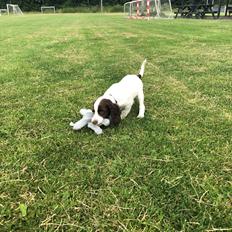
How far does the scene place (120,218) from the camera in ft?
6.55

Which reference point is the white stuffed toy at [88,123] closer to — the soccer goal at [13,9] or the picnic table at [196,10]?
the picnic table at [196,10]

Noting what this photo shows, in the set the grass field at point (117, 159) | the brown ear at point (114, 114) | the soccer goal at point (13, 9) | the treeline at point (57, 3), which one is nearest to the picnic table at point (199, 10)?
the grass field at point (117, 159)

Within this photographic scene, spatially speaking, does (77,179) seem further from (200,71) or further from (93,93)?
(200,71)

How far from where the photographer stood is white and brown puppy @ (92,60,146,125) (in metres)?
3.20

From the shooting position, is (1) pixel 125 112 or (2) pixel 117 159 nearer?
(2) pixel 117 159

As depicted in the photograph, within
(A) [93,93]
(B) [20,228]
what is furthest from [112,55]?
(B) [20,228]

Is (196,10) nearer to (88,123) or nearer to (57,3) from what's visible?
(88,123)

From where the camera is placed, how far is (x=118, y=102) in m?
3.43

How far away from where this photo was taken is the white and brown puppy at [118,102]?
3.20m

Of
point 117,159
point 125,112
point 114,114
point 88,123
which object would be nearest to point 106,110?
point 114,114

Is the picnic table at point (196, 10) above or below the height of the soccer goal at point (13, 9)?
above

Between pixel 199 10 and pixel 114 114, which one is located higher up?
pixel 114 114

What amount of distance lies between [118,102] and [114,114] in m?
0.26

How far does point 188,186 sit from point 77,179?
797mm
